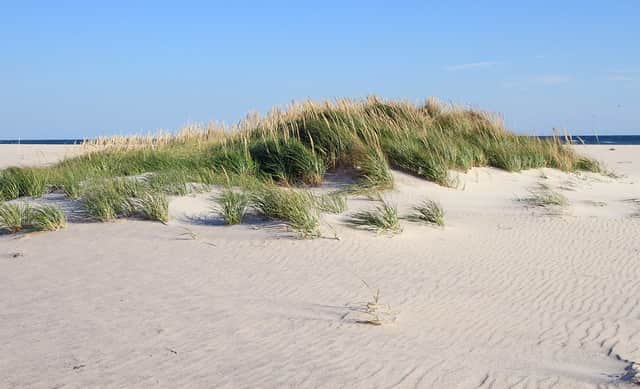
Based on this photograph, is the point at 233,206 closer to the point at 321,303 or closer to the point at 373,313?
the point at 321,303

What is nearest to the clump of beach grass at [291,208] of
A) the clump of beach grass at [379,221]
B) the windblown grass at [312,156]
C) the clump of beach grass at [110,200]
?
the windblown grass at [312,156]

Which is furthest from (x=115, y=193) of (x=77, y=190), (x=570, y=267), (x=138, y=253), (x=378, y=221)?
(x=570, y=267)

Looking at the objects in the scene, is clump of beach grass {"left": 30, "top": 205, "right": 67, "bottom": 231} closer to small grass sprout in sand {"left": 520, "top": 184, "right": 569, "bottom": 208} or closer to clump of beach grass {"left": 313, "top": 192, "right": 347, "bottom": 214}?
clump of beach grass {"left": 313, "top": 192, "right": 347, "bottom": 214}

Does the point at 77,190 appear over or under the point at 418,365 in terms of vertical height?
over

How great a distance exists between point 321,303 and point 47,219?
12.9 ft

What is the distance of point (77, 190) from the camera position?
892cm

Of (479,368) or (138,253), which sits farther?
(138,253)

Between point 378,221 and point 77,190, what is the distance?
4139mm

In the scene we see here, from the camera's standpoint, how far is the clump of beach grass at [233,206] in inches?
304

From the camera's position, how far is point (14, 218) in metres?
7.75

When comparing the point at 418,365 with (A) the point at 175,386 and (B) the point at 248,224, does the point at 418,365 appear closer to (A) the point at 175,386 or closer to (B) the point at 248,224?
(A) the point at 175,386

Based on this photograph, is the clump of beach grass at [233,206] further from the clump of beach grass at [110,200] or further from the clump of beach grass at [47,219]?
the clump of beach grass at [47,219]

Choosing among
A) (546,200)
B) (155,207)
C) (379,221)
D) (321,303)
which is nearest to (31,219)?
(155,207)

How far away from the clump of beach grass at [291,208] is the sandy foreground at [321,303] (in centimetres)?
20
